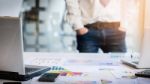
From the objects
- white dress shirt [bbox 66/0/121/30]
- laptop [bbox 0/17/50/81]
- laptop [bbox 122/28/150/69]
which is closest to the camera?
laptop [bbox 0/17/50/81]

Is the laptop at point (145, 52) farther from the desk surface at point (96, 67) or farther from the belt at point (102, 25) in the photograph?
the belt at point (102, 25)

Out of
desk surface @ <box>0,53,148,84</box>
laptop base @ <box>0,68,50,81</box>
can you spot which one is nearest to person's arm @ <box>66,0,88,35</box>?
desk surface @ <box>0,53,148,84</box>

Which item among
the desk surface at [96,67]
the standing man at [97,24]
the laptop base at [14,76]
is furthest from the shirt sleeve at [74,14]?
the laptop base at [14,76]

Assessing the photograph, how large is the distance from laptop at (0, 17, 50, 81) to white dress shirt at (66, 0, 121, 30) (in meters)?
1.77

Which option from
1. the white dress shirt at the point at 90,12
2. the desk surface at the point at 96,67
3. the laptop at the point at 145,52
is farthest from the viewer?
the white dress shirt at the point at 90,12

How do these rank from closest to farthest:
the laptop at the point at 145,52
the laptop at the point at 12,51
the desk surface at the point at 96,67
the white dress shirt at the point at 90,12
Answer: the laptop at the point at 12,51, the desk surface at the point at 96,67, the laptop at the point at 145,52, the white dress shirt at the point at 90,12

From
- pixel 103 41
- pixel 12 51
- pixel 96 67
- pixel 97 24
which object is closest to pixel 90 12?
pixel 97 24

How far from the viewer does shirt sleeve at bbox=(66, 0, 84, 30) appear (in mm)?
3174

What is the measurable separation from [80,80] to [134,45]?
78.9 inches

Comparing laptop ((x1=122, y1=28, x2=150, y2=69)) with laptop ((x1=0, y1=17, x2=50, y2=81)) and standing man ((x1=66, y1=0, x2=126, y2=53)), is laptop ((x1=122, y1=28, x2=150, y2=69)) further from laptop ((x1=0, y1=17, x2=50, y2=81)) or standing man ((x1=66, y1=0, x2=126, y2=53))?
standing man ((x1=66, y1=0, x2=126, y2=53))

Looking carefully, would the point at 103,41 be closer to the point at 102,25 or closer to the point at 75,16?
the point at 102,25

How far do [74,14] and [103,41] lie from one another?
466 mm

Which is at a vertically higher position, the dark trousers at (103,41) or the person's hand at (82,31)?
the person's hand at (82,31)

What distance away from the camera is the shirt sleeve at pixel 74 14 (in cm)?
317
